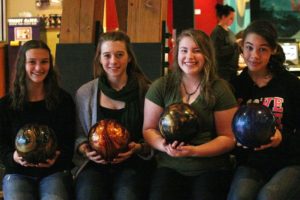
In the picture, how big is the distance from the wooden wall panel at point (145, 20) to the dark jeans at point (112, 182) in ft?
5.44

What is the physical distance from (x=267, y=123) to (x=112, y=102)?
1.01 metres

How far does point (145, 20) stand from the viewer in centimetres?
402

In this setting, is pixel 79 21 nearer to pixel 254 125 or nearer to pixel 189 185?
pixel 189 185

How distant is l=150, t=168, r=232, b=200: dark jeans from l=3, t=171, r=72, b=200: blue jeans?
0.52m

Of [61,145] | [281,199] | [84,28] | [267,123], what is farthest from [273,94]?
[84,28]

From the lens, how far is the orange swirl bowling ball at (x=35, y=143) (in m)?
2.39

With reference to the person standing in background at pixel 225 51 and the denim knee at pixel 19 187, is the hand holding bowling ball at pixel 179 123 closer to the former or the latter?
the denim knee at pixel 19 187

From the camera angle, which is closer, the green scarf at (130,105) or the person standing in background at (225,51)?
the green scarf at (130,105)

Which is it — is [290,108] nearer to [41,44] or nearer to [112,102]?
[112,102]

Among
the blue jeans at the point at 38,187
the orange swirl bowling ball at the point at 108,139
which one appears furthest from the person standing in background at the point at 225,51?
the blue jeans at the point at 38,187

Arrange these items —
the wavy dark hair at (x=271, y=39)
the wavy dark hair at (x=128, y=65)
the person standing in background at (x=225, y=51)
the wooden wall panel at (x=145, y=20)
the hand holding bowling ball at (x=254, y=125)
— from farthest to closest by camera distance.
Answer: the person standing in background at (x=225, y=51) < the wooden wall panel at (x=145, y=20) < the wavy dark hair at (x=128, y=65) < the wavy dark hair at (x=271, y=39) < the hand holding bowling ball at (x=254, y=125)

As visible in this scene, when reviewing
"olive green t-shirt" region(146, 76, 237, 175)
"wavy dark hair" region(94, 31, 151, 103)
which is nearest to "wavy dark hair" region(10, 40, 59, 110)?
"wavy dark hair" region(94, 31, 151, 103)

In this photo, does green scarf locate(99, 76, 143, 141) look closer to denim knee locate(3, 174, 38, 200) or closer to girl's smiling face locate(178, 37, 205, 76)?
girl's smiling face locate(178, 37, 205, 76)

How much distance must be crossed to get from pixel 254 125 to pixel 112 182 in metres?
0.90
